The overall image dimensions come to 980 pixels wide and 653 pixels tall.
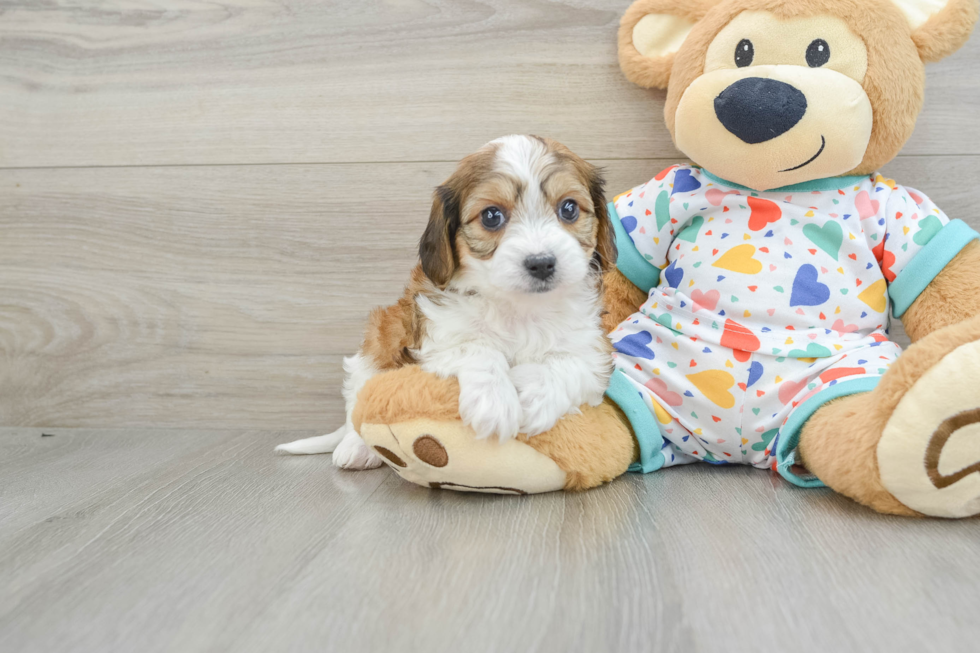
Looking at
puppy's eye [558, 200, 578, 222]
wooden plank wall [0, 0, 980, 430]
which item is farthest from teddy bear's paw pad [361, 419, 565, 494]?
wooden plank wall [0, 0, 980, 430]

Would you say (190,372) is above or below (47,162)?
below

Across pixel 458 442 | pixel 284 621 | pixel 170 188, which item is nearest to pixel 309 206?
pixel 170 188

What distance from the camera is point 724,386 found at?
151cm

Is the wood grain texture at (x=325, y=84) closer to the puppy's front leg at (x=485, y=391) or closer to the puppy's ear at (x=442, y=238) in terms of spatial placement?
the puppy's ear at (x=442, y=238)

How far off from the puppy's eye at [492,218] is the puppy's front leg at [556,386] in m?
0.28

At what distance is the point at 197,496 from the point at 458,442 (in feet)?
2.01

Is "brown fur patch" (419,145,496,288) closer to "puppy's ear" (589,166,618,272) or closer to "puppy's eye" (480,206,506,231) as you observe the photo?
"puppy's eye" (480,206,506,231)

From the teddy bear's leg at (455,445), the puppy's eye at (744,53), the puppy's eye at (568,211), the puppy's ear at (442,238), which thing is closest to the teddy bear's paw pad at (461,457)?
the teddy bear's leg at (455,445)

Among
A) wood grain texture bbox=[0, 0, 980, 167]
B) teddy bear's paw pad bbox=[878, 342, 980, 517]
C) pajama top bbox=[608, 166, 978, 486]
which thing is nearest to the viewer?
teddy bear's paw pad bbox=[878, 342, 980, 517]

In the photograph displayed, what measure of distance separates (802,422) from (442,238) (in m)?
0.80

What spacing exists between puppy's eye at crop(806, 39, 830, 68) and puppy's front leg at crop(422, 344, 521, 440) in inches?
34.6

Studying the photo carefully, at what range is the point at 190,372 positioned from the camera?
2152 millimetres

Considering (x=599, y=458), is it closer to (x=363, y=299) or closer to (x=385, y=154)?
(x=363, y=299)

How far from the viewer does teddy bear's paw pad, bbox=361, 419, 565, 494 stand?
1342mm
